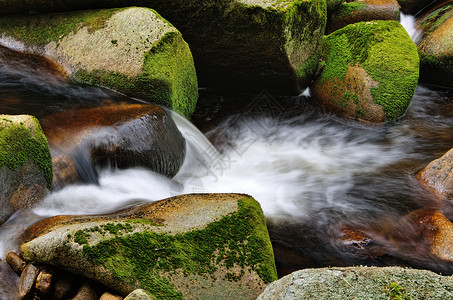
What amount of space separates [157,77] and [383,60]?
3990 mm

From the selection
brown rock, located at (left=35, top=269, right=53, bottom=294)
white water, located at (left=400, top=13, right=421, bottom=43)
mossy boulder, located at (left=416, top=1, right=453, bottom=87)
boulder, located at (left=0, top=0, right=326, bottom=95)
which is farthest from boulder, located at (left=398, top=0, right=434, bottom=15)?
brown rock, located at (left=35, top=269, right=53, bottom=294)

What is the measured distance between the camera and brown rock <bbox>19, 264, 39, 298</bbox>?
2721mm

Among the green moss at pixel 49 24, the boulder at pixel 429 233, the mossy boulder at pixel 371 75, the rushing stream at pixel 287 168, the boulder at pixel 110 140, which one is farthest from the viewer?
the mossy boulder at pixel 371 75

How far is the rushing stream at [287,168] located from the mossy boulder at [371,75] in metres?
0.27

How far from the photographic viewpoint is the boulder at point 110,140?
13.9 feet

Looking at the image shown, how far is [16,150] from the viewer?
3.58m

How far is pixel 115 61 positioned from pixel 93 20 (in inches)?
35.8

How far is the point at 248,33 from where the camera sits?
6.35 m

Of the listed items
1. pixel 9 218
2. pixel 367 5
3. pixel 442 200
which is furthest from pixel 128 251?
pixel 367 5

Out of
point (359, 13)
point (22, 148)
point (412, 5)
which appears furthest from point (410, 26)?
point (22, 148)

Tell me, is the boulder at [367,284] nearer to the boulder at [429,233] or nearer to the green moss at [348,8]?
the boulder at [429,233]

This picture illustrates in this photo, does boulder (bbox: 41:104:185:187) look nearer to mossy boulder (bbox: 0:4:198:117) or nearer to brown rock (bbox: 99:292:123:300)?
mossy boulder (bbox: 0:4:198:117)

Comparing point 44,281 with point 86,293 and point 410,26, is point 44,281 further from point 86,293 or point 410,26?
point 410,26

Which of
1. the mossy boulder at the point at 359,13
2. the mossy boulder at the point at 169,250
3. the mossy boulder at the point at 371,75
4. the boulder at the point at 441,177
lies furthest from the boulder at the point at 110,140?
the mossy boulder at the point at 359,13
